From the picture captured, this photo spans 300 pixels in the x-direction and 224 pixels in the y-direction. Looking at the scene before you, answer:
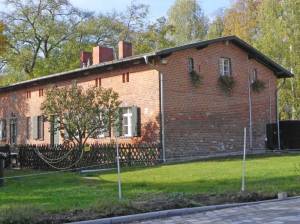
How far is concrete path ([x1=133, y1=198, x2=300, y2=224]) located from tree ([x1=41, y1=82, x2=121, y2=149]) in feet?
43.2

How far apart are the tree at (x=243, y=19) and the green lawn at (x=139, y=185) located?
29194mm

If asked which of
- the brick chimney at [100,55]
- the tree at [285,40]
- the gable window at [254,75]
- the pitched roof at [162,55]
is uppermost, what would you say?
the tree at [285,40]

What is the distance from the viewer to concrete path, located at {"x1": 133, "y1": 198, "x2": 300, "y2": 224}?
32.4 feet

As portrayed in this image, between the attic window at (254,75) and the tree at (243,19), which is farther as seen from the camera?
the tree at (243,19)

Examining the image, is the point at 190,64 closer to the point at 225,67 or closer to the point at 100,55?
the point at 225,67

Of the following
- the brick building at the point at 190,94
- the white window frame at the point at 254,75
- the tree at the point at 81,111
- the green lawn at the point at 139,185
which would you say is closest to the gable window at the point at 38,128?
the brick building at the point at 190,94

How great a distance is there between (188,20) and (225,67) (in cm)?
3146

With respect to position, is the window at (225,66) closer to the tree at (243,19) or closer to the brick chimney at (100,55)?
the brick chimney at (100,55)

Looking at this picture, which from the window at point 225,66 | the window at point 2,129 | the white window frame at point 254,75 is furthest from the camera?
the window at point 2,129

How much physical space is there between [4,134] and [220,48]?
1707 centimetres

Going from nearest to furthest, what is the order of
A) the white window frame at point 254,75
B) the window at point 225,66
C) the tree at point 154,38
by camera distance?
the window at point 225,66
the white window frame at point 254,75
the tree at point 154,38

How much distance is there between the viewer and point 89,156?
76.3ft

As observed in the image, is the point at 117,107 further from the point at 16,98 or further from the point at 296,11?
the point at 296,11

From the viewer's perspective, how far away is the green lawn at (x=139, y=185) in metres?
12.4
